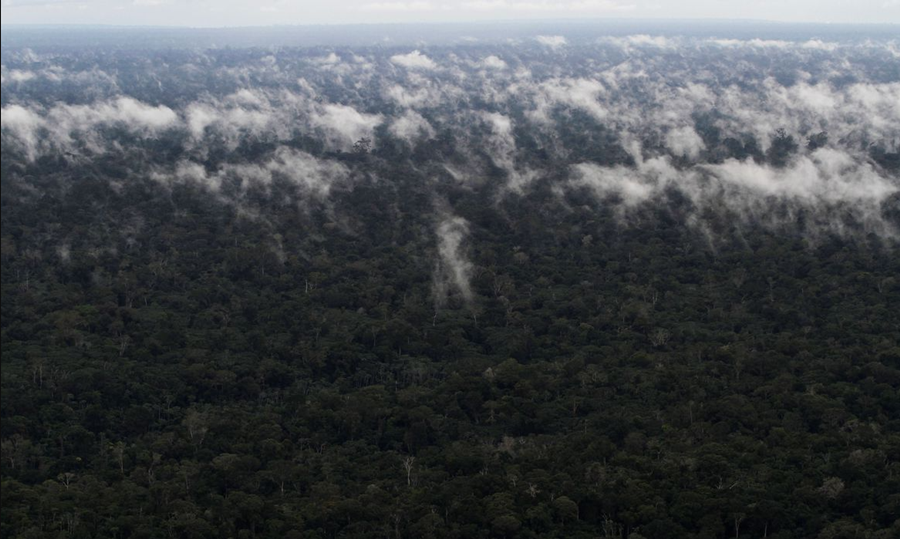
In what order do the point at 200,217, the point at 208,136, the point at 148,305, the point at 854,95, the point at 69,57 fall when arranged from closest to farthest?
the point at 148,305, the point at 200,217, the point at 208,136, the point at 854,95, the point at 69,57

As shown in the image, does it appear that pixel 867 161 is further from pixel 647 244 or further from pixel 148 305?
pixel 148 305

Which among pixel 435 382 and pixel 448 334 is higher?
pixel 448 334

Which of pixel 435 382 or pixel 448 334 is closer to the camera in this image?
pixel 435 382

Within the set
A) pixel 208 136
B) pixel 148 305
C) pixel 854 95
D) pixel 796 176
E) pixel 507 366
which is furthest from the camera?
pixel 854 95

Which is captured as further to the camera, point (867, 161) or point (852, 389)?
point (867, 161)

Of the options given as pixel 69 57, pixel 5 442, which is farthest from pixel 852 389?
pixel 69 57

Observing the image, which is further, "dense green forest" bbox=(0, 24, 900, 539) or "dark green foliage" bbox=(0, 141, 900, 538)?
"dense green forest" bbox=(0, 24, 900, 539)

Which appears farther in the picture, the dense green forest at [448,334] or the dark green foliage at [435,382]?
the dense green forest at [448,334]

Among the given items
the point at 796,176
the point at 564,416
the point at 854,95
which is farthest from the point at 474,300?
the point at 854,95
